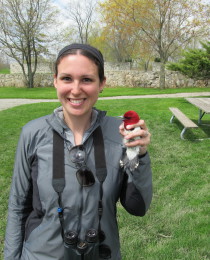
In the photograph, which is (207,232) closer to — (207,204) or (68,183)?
(207,204)

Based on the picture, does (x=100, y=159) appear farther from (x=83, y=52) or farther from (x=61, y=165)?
(x=83, y=52)

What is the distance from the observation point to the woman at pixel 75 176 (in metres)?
1.43

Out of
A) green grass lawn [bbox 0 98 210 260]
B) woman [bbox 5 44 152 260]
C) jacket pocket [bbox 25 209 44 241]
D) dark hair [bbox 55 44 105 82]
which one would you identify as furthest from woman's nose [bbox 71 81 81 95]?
green grass lawn [bbox 0 98 210 260]

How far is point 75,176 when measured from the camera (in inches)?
56.9

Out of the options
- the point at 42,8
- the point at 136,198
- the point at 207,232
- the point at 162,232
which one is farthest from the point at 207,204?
the point at 42,8

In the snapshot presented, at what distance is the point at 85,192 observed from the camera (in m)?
1.44

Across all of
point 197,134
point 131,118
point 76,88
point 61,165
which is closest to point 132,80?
point 197,134

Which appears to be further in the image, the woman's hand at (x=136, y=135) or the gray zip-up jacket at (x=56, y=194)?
the gray zip-up jacket at (x=56, y=194)

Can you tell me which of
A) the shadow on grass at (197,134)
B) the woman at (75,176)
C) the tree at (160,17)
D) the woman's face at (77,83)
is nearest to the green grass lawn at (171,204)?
the shadow on grass at (197,134)

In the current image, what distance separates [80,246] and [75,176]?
14.2 inches

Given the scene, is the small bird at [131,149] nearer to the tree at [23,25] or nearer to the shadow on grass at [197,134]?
the shadow on grass at [197,134]

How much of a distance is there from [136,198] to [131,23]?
23017mm

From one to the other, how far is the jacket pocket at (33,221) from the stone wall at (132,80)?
26.2m

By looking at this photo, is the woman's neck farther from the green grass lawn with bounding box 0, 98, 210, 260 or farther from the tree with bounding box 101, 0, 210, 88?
the tree with bounding box 101, 0, 210, 88
